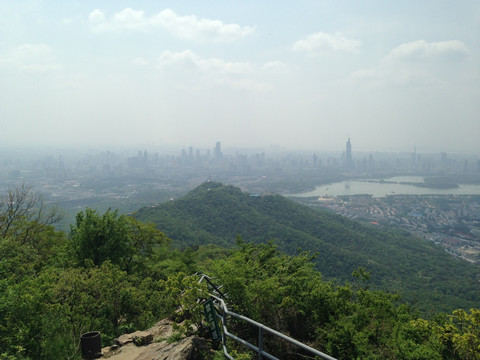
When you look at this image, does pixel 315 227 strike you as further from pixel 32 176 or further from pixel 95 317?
pixel 32 176

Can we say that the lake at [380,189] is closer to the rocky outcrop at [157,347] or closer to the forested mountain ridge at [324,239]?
the forested mountain ridge at [324,239]

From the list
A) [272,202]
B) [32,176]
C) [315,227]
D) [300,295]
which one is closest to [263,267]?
[300,295]

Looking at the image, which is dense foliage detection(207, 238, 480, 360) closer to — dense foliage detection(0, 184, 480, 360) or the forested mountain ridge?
dense foliage detection(0, 184, 480, 360)

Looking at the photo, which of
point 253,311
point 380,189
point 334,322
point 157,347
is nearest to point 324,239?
point 334,322

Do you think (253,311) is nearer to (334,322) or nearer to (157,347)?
(334,322)

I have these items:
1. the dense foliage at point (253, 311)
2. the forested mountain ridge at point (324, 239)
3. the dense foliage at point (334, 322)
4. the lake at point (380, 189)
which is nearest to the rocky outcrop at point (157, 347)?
the dense foliage at point (253, 311)

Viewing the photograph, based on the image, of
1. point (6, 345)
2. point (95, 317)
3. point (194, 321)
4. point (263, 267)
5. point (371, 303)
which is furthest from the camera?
point (95, 317)

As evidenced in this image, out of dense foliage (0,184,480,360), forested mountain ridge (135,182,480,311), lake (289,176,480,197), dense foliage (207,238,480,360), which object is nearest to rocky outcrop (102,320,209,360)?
dense foliage (0,184,480,360)

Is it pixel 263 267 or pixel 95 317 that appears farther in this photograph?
pixel 95 317
